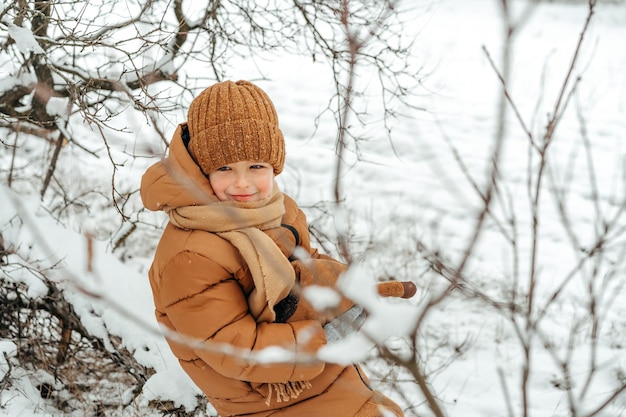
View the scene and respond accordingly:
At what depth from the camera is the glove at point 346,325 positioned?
1.84 m

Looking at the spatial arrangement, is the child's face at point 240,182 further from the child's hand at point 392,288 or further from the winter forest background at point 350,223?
Result: the child's hand at point 392,288

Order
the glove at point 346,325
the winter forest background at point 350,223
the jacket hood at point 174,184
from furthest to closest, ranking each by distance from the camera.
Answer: the jacket hood at point 174,184
the glove at point 346,325
the winter forest background at point 350,223

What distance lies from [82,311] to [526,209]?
174 inches

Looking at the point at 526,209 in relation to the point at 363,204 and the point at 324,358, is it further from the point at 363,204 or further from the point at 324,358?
the point at 324,358

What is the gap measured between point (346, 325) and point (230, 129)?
664mm

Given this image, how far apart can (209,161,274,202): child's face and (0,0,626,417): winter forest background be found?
0.30m

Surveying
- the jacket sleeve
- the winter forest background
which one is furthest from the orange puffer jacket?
the winter forest background

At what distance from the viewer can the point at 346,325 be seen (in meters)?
1.87

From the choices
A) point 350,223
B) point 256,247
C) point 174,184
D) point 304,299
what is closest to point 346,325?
point 304,299

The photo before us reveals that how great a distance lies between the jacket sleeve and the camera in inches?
73.3

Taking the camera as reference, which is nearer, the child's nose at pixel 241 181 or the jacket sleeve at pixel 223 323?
the jacket sleeve at pixel 223 323

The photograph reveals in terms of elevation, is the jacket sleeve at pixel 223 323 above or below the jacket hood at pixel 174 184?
below

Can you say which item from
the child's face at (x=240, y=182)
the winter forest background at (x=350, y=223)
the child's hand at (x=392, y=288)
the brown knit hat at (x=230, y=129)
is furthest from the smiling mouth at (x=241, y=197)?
the child's hand at (x=392, y=288)

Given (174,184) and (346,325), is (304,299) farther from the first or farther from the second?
(174,184)
